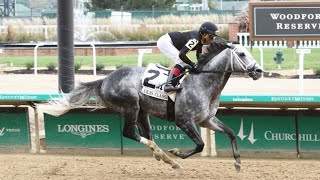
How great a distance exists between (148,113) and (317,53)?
2027cm

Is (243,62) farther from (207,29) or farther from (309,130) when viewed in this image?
(309,130)

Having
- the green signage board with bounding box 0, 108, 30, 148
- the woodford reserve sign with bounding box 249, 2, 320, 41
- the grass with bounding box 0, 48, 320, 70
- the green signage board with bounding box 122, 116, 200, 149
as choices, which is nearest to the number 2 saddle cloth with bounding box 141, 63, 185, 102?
the green signage board with bounding box 122, 116, 200, 149

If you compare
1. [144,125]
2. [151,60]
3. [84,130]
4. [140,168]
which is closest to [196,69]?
[144,125]

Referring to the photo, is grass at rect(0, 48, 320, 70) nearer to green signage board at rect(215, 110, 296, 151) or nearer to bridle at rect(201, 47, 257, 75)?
green signage board at rect(215, 110, 296, 151)

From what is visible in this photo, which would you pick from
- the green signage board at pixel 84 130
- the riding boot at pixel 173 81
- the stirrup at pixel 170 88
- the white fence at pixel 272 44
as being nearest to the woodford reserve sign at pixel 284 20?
the green signage board at pixel 84 130

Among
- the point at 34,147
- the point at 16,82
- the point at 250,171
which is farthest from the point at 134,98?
the point at 16,82

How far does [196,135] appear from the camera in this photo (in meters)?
9.87

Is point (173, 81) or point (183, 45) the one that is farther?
point (183, 45)

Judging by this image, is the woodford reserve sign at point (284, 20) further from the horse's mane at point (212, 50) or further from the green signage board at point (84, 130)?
the horse's mane at point (212, 50)

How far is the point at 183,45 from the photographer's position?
1039 centimetres

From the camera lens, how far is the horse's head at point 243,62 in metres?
9.77

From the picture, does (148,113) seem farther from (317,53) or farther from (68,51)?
(317,53)

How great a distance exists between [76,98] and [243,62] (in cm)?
243

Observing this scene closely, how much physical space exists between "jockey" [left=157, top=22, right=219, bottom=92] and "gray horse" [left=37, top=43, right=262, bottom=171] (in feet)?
0.43
